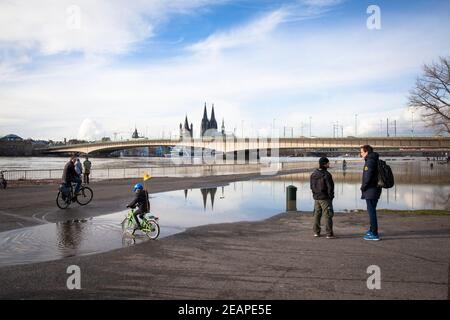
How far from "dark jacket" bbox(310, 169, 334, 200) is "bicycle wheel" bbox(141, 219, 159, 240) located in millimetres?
4129

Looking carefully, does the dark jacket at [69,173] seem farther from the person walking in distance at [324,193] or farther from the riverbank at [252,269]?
the person walking in distance at [324,193]

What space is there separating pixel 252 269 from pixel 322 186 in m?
3.49

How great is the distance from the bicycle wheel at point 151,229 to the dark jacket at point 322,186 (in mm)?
4129

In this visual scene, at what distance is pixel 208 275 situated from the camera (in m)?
6.34

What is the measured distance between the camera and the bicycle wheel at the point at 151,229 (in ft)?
31.2

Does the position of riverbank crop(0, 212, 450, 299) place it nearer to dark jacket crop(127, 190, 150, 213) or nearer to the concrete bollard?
dark jacket crop(127, 190, 150, 213)

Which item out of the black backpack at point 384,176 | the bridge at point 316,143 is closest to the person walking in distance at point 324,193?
the black backpack at point 384,176

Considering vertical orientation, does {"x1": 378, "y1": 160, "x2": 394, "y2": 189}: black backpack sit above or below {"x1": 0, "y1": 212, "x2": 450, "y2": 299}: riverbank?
above

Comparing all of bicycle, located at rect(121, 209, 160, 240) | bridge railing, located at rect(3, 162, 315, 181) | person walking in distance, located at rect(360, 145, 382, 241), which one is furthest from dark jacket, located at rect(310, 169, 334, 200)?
bridge railing, located at rect(3, 162, 315, 181)

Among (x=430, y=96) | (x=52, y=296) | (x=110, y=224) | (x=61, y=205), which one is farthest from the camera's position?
(x=430, y=96)

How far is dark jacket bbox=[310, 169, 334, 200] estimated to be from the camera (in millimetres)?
9250

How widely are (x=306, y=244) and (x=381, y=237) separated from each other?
2172mm
